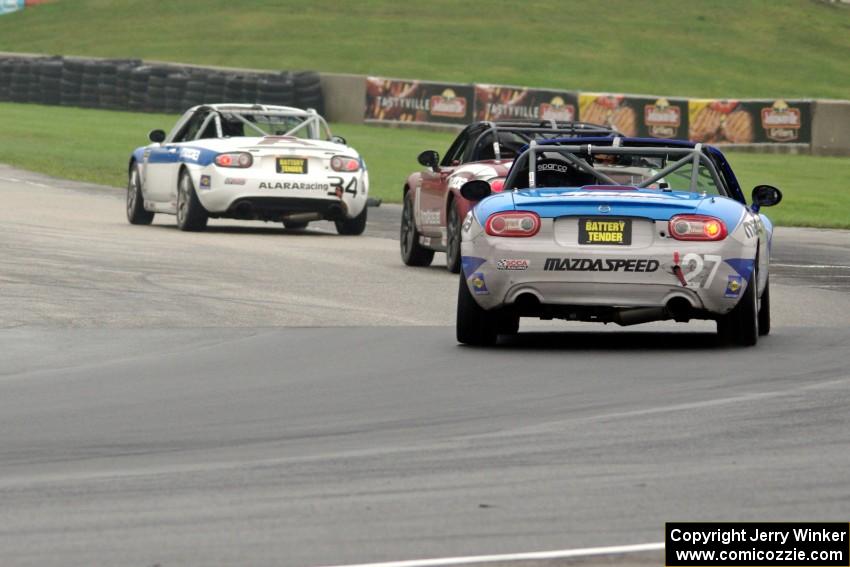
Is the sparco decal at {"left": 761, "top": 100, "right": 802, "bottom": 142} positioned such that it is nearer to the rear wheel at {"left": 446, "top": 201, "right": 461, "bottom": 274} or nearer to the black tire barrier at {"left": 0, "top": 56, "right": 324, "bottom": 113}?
the black tire barrier at {"left": 0, "top": 56, "right": 324, "bottom": 113}

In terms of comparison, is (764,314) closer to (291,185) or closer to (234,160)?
(291,185)

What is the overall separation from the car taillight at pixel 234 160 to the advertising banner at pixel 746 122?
25.7 metres

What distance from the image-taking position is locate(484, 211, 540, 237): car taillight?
11375mm

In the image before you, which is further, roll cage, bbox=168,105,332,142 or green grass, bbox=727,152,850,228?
green grass, bbox=727,152,850,228

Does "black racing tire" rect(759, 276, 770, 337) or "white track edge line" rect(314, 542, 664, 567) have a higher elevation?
"white track edge line" rect(314, 542, 664, 567)

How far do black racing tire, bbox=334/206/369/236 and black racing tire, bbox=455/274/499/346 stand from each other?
10312 mm

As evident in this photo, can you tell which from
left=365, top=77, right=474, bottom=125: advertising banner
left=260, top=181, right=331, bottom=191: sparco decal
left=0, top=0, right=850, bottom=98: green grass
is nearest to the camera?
left=260, top=181, right=331, bottom=191: sparco decal

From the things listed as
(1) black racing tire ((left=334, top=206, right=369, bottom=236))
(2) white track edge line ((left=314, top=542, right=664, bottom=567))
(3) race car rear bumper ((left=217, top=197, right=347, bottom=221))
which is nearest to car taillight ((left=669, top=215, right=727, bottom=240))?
(2) white track edge line ((left=314, top=542, right=664, bottom=567))

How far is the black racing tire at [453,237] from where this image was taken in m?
17.0

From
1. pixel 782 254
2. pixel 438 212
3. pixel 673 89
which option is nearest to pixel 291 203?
pixel 438 212

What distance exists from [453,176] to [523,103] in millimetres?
31075

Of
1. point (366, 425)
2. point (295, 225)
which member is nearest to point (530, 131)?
point (295, 225)

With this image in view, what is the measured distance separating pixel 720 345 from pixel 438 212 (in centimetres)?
609

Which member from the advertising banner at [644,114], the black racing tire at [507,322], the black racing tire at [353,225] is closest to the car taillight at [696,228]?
the black racing tire at [507,322]
